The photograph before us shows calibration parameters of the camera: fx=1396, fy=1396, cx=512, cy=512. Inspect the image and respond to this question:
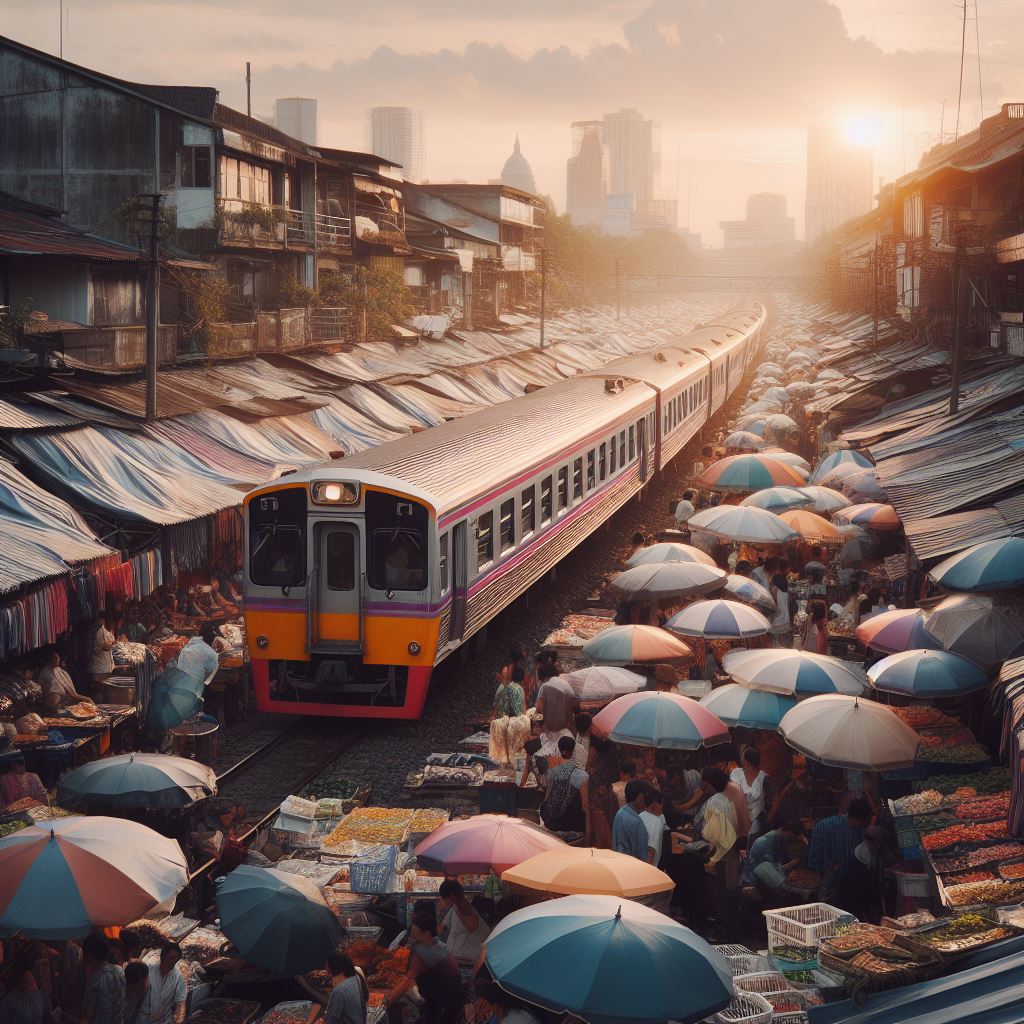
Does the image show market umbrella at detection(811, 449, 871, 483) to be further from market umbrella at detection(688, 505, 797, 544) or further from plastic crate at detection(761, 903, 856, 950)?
plastic crate at detection(761, 903, 856, 950)

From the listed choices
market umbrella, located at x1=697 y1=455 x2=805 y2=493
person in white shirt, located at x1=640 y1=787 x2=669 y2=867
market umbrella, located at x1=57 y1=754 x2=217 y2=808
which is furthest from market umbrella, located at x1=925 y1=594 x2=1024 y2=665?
market umbrella, located at x1=697 y1=455 x2=805 y2=493

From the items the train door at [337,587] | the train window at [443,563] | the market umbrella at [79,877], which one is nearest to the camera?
the market umbrella at [79,877]

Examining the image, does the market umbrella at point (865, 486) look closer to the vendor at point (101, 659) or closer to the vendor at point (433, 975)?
the vendor at point (101, 659)

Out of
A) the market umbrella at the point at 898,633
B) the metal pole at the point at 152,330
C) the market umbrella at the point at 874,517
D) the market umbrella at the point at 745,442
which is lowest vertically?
the market umbrella at the point at 898,633

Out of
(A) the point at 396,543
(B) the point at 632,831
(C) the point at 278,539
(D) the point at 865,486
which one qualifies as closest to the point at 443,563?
(A) the point at 396,543

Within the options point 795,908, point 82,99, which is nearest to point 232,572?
point 795,908

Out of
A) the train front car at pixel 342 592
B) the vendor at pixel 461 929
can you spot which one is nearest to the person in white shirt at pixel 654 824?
the vendor at pixel 461 929

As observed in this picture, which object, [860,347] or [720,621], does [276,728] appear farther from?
[860,347]
